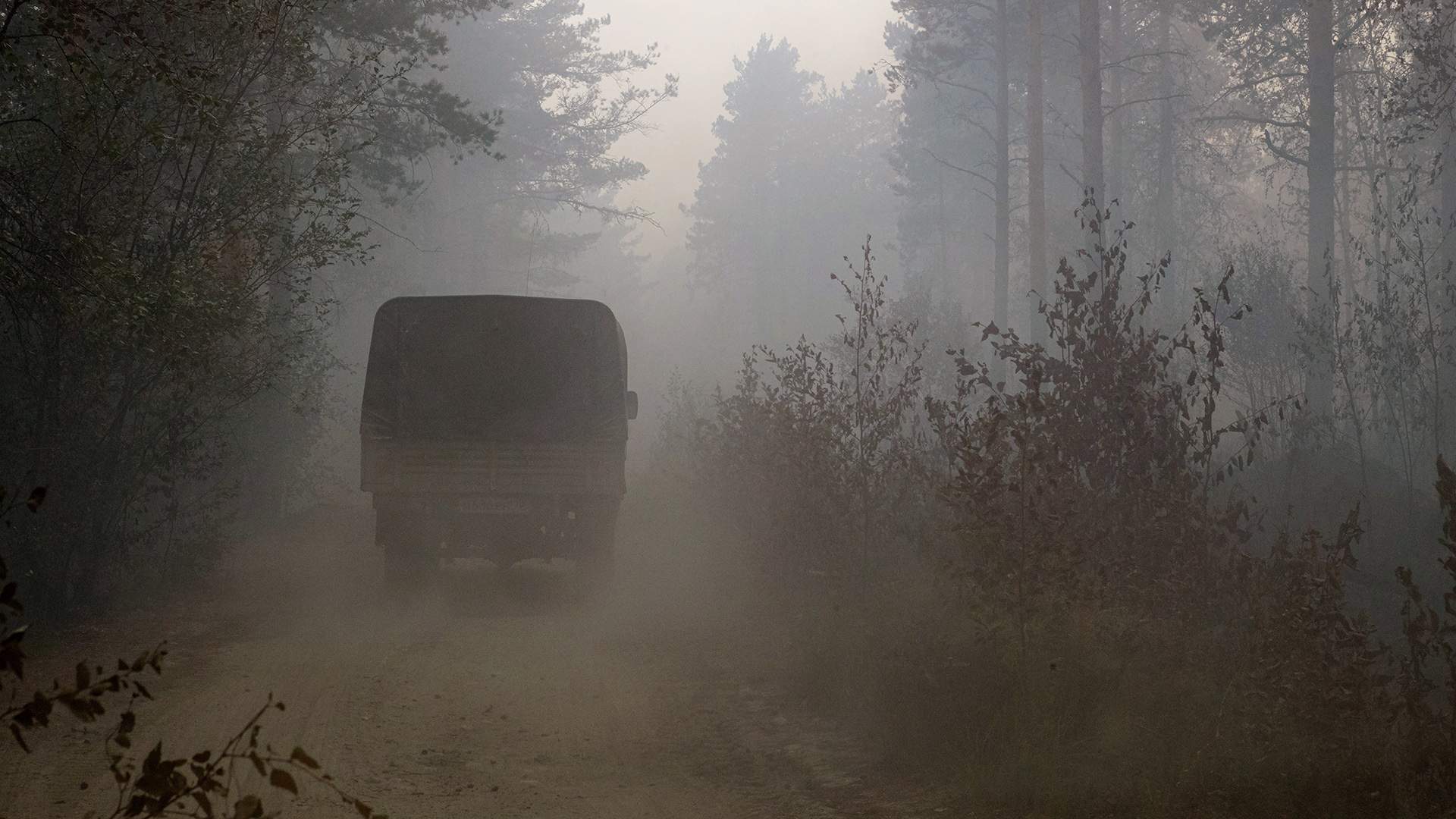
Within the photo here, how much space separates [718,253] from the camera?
2694 inches

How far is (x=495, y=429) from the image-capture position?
12.5 meters

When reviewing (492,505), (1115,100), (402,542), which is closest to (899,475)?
(492,505)

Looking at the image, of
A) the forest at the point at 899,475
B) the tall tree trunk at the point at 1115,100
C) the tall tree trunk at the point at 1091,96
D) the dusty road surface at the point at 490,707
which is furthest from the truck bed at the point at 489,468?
the tall tree trunk at the point at 1115,100

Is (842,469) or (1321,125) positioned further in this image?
(1321,125)

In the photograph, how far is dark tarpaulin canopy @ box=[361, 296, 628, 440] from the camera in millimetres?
12438

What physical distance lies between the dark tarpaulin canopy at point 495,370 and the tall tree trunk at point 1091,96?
515 inches

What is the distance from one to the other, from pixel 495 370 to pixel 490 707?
18.2 feet

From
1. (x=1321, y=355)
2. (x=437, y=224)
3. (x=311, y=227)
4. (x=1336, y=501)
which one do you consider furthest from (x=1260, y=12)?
(x=437, y=224)

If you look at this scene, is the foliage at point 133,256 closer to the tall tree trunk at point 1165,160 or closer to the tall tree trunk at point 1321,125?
the tall tree trunk at point 1321,125

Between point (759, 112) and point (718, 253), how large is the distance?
26.9 feet

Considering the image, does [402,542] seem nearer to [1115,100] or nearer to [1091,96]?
[1091,96]

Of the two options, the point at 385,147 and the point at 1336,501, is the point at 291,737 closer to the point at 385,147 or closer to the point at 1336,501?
the point at 1336,501

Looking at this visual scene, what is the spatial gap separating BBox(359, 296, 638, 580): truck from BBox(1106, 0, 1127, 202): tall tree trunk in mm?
19614

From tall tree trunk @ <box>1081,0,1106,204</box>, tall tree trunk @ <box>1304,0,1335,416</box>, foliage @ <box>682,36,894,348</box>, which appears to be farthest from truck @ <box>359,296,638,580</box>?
foliage @ <box>682,36,894,348</box>
